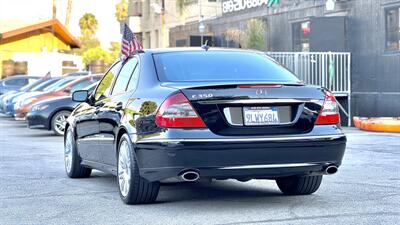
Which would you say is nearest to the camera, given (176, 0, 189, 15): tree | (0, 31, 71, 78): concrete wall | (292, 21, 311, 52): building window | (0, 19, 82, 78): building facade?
(292, 21, 311, 52): building window

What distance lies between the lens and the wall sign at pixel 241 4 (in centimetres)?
2648

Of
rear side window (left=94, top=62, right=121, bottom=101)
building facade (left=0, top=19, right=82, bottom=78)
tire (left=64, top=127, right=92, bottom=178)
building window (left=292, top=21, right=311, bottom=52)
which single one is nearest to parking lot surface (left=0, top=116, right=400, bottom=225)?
tire (left=64, top=127, right=92, bottom=178)

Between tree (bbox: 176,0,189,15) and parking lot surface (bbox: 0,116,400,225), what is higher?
tree (bbox: 176,0,189,15)

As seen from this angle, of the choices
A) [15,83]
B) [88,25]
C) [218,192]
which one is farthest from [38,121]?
[88,25]

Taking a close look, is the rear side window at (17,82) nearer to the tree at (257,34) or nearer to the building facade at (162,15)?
the building facade at (162,15)

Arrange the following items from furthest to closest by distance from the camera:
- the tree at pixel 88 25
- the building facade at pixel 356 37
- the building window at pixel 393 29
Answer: the tree at pixel 88 25
the building facade at pixel 356 37
the building window at pixel 393 29

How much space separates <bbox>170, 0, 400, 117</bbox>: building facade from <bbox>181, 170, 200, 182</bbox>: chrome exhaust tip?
14.2 m

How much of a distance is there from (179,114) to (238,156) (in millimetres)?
618

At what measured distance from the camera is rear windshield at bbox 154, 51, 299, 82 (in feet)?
24.8

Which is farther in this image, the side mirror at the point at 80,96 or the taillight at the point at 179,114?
the side mirror at the point at 80,96

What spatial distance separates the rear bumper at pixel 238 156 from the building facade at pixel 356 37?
13591mm

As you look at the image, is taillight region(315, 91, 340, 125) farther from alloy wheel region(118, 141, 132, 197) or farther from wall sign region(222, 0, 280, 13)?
wall sign region(222, 0, 280, 13)

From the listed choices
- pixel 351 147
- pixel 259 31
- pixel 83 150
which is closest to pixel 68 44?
pixel 259 31

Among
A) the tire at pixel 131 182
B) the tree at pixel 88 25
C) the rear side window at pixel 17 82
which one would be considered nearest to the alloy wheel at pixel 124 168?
the tire at pixel 131 182
